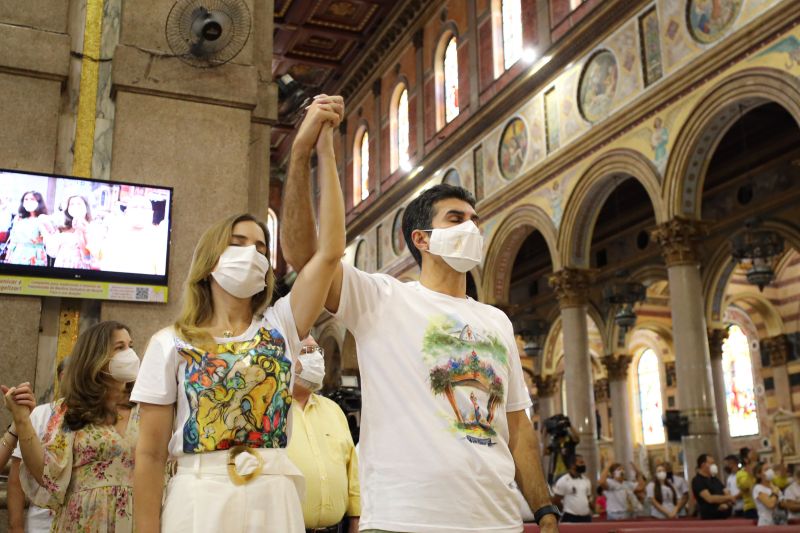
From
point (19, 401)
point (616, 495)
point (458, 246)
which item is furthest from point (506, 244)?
point (458, 246)

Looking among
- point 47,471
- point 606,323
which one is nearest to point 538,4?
Answer: point 606,323

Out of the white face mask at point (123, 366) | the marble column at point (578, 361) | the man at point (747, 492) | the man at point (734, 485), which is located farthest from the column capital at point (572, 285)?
the white face mask at point (123, 366)

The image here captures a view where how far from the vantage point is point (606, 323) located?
64.3 feet

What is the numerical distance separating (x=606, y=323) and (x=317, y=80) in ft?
33.7

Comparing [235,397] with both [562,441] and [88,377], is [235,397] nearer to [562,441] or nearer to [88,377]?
[88,377]

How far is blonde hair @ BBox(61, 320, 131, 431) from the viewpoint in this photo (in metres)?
2.97

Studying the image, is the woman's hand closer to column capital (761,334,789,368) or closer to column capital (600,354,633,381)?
column capital (761,334,789,368)

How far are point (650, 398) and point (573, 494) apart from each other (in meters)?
14.4

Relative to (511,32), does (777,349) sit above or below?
below

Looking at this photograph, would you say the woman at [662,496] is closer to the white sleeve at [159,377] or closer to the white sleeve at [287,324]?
the white sleeve at [287,324]

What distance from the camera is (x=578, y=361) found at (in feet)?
44.9

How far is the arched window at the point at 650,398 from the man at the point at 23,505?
19825 mm

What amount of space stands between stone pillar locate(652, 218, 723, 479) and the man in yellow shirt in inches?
334

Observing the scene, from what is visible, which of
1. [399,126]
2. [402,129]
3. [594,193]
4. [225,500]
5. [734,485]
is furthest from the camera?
[399,126]
